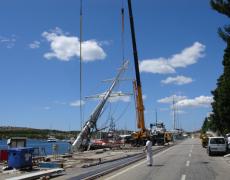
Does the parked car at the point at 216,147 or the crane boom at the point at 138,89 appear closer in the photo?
the parked car at the point at 216,147

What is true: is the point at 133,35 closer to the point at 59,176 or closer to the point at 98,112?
the point at 98,112

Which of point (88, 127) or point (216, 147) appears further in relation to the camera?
point (88, 127)

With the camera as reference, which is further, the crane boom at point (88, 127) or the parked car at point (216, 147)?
the crane boom at point (88, 127)

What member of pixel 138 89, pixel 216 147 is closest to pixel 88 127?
pixel 138 89

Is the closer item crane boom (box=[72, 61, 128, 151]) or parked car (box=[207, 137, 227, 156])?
parked car (box=[207, 137, 227, 156])

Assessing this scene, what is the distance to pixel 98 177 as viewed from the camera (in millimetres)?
20016

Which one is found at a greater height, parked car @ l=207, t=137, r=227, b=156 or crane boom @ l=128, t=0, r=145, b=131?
crane boom @ l=128, t=0, r=145, b=131

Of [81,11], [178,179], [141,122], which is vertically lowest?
[178,179]

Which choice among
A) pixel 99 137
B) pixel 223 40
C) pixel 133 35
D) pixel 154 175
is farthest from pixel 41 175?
pixel 99 137

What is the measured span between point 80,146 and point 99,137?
1763cm

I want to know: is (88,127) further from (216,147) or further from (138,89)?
(216,147)

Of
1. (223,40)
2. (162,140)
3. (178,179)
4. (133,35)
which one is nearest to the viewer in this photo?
(178,179)

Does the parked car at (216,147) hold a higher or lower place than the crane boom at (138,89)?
lower

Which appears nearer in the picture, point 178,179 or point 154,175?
point 178,179
